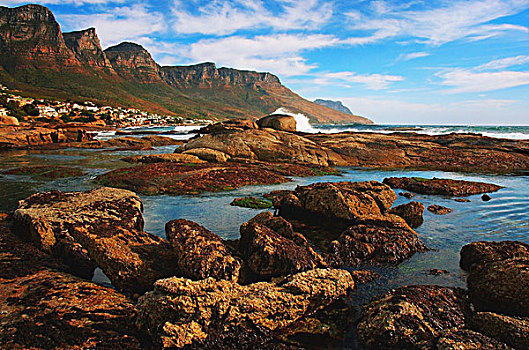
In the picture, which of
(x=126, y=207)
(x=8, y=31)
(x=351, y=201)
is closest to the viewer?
(x=126, y=207)

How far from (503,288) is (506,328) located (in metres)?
1.25

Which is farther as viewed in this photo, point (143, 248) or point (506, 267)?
point (143, 248)

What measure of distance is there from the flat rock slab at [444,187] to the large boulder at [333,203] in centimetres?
496

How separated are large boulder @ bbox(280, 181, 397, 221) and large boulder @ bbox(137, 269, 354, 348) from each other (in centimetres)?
482

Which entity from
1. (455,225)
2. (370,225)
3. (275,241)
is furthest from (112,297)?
(455,225)

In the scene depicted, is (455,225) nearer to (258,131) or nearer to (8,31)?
(258,131)

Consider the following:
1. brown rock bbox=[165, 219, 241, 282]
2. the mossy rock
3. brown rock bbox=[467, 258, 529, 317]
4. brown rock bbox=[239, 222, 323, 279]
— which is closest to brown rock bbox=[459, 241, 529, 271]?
brown rock bbox=[467, 258, 529, 317]

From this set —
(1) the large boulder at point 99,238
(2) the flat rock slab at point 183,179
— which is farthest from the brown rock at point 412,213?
(2) the flat rock slab at point 183,179

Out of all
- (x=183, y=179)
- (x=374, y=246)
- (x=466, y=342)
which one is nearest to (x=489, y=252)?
(x=374, y=246)

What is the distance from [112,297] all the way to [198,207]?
7387 millimetres

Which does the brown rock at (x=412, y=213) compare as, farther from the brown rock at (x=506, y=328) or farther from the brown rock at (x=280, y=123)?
the brown rock at (x=280, y=123)

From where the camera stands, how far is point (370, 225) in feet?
30.4

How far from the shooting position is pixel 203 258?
6.14 m

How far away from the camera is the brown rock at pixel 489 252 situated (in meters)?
7.33
